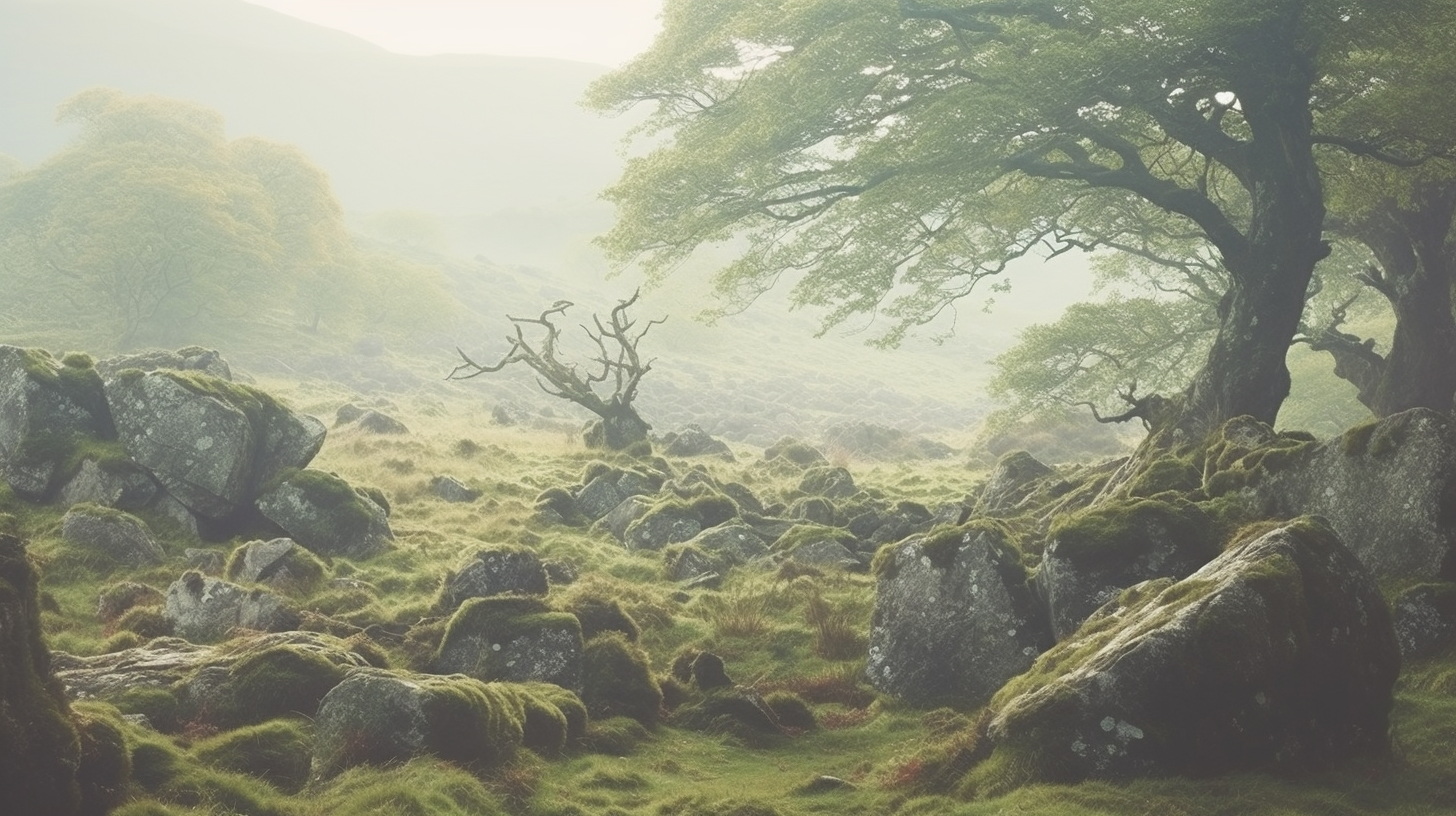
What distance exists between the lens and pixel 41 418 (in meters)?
20.5

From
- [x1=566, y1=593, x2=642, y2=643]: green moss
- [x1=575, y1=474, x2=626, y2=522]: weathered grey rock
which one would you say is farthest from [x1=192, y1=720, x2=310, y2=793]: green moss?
[x1=575, y1=474, x2=626, y2=522]: weathered grey rock

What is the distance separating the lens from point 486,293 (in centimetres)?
11581

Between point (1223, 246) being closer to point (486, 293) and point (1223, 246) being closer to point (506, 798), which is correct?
point (506, 798)

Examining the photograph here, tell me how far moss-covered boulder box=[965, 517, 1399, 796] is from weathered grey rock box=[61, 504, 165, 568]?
15.9 meters

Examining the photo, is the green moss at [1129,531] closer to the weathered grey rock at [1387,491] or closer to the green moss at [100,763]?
the weathered grey rock at [1387,491]

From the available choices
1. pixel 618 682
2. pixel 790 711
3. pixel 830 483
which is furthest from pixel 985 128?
pixel 830 483

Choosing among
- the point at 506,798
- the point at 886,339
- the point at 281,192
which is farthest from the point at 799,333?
the point at 506,798

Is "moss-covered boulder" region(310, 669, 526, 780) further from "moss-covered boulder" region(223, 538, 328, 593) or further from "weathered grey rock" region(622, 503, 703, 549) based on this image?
"weathered grey rock" region(622, 503, 703, 549)

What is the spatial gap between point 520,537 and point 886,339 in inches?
448

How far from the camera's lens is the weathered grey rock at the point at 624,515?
2509 centimetres

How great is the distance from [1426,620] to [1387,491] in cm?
195

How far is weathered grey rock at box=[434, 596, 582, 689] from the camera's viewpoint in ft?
41.7

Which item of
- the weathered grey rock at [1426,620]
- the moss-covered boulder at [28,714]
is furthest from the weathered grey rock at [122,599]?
the weathered grey rock at [1426,620]

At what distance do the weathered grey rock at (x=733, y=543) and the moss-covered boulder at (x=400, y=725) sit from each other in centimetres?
1170
